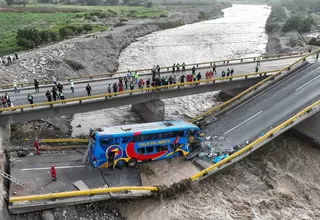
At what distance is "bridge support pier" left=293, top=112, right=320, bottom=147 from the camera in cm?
3025

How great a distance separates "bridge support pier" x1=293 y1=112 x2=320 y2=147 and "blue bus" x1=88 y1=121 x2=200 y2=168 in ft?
40.9

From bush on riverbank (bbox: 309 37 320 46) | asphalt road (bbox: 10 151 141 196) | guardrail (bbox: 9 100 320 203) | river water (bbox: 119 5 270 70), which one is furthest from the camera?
bush on riverbank (bbox: 309 37 320 46)

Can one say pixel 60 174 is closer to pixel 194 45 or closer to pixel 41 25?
pixel 194 45

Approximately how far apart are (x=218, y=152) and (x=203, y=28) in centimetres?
8210

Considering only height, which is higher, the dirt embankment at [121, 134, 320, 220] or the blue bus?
the blue bus

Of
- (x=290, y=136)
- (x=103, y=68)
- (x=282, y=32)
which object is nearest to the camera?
(x=290, y=136)

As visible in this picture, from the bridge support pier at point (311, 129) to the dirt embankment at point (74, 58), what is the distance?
108ft

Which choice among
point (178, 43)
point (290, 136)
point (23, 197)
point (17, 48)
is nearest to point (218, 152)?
point (290, 136)

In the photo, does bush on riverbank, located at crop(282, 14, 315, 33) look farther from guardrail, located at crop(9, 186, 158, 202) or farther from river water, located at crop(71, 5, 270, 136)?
guardrail, located at crop(9, 186, 158, 202)

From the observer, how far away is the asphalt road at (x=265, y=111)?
2820 centimetres

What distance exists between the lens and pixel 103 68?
178ft

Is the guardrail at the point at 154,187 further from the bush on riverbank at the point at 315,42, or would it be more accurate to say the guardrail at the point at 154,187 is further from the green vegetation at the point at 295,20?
the green vegetation at the point at 295,20

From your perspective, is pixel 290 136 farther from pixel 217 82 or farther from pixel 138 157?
pixel 138 157

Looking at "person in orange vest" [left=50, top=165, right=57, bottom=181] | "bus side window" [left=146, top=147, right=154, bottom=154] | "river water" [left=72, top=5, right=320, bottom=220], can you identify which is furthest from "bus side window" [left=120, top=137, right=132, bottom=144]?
"person in orange vest" [left=50, top=165, right=57, bottom=181]
